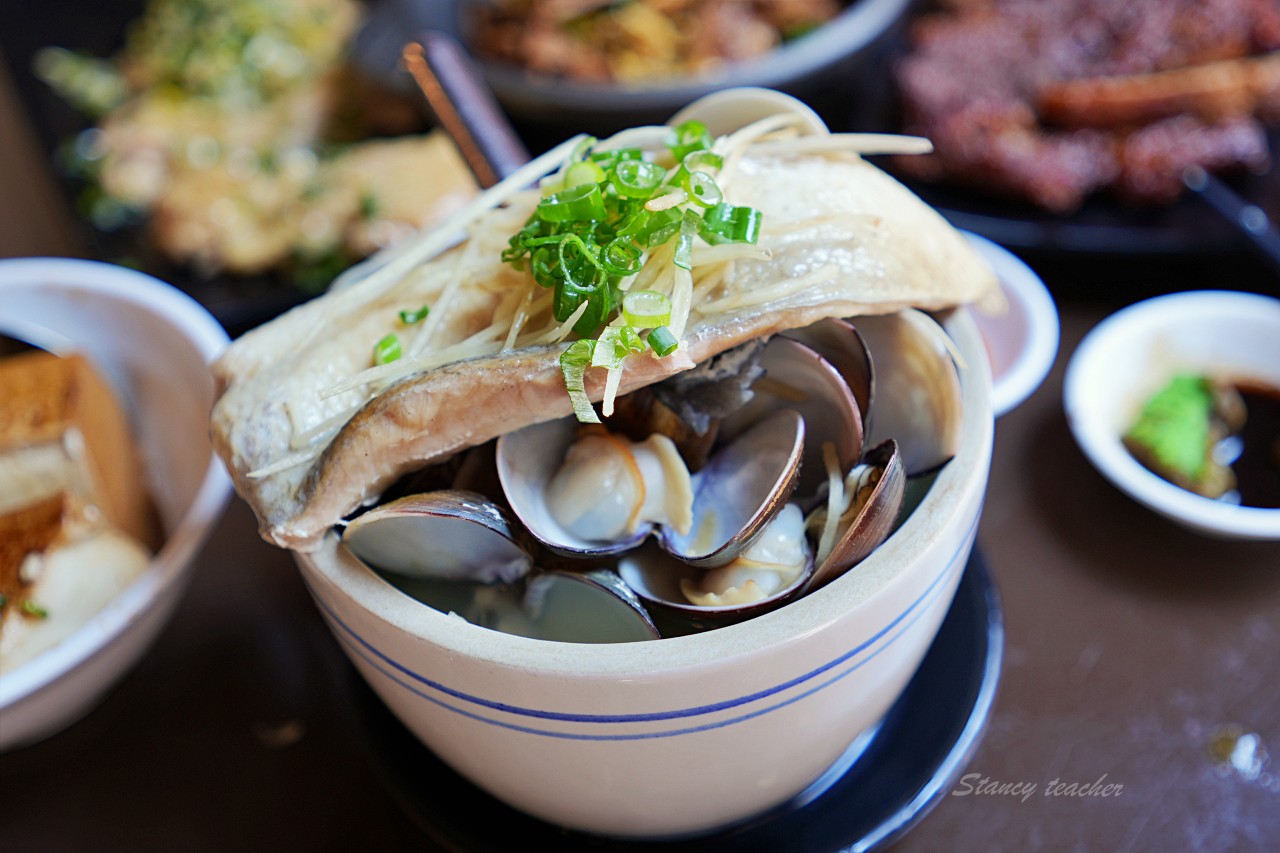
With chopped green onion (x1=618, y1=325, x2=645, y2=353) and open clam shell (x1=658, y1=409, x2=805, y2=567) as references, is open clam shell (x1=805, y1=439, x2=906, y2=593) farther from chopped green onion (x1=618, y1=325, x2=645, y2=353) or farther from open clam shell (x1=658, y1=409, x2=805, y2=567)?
chopped green onion (x1=618, y1=325, x2=645, y2=353)

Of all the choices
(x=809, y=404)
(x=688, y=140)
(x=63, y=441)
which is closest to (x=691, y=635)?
(x=809, y=404)

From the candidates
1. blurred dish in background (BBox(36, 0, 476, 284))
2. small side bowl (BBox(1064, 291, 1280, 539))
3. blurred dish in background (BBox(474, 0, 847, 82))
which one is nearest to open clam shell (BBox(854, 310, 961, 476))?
small side bowl (BBox(1064, 291, 1280, 539))

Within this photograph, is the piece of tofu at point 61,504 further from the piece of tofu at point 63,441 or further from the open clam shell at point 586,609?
the open clam shell at point 586,609

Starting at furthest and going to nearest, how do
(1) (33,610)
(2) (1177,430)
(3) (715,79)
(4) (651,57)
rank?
(4) (651,57)
(3) (715,79)
(2) (1177,430)
(1) (33,610)

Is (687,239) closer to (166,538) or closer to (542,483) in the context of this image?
(542,483)

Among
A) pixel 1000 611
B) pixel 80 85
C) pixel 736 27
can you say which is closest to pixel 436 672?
pixel 1000 611

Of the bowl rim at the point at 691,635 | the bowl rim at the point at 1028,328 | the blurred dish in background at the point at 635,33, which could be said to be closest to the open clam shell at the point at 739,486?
the bowl rim at the point at 691,635

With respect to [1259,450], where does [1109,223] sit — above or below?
above
